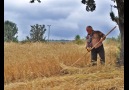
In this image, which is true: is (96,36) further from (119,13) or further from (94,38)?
(119,13)

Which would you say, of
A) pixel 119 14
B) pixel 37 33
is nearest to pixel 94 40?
pixel 119 14

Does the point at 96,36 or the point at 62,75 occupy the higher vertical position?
the point at 96,36

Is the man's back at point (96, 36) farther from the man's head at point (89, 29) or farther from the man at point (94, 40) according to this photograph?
the man's head at point (89, 29)

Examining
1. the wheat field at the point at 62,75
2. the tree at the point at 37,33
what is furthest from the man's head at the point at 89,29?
the tree at the point at 37,33

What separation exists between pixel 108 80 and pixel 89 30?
3425 millimetres

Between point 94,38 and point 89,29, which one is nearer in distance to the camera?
point 94,38

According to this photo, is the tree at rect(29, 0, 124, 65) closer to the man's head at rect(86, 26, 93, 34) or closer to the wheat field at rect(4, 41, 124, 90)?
the man's head at rect(86, 26, 93, 34)

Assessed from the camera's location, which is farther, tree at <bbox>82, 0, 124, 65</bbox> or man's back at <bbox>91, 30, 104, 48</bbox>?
man's back at <bbox>91, 30, 104, 48</bbox>

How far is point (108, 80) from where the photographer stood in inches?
316

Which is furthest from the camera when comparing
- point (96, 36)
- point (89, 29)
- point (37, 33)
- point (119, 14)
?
point (37, 33)

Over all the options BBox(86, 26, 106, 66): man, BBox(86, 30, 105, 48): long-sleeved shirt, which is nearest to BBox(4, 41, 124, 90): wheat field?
BBox(86, 26, 106, 66): man

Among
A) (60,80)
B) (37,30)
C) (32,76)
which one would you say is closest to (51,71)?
(32,76)

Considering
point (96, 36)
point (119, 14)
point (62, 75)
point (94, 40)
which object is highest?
point (119, 14)

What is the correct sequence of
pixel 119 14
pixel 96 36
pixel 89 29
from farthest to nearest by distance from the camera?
pixel 89 29 < pixel 96 36 < pixel 119 14
